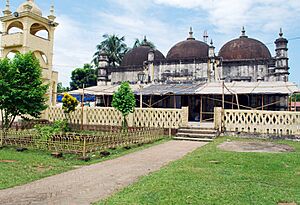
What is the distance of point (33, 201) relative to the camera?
5.27 metres

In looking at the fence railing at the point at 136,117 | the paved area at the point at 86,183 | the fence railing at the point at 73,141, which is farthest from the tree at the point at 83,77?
the paved area at the point at 86,183

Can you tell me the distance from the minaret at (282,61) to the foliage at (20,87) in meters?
16.4

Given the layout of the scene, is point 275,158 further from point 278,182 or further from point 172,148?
point 172,148

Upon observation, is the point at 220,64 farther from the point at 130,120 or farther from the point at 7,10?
the point at 7,10

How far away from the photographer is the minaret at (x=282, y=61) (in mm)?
20094

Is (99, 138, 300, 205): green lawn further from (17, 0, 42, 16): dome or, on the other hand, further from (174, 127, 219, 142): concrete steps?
(17, 0, 42, 16): dome

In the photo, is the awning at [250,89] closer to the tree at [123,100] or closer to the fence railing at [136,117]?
the fence railing at [136,117]

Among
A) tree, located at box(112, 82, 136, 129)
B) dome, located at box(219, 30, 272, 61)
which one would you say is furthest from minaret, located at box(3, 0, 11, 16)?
dome, located at box(219, 30, 272, 61)

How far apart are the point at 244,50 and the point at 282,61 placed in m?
3.22

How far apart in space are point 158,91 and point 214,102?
4499 mm

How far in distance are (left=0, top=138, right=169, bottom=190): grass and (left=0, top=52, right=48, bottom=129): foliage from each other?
256 centimetres

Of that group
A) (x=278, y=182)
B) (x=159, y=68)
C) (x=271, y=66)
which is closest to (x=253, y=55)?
(x=271, y=66)

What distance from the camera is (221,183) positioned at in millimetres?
6129

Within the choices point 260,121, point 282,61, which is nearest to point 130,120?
point 260,121
